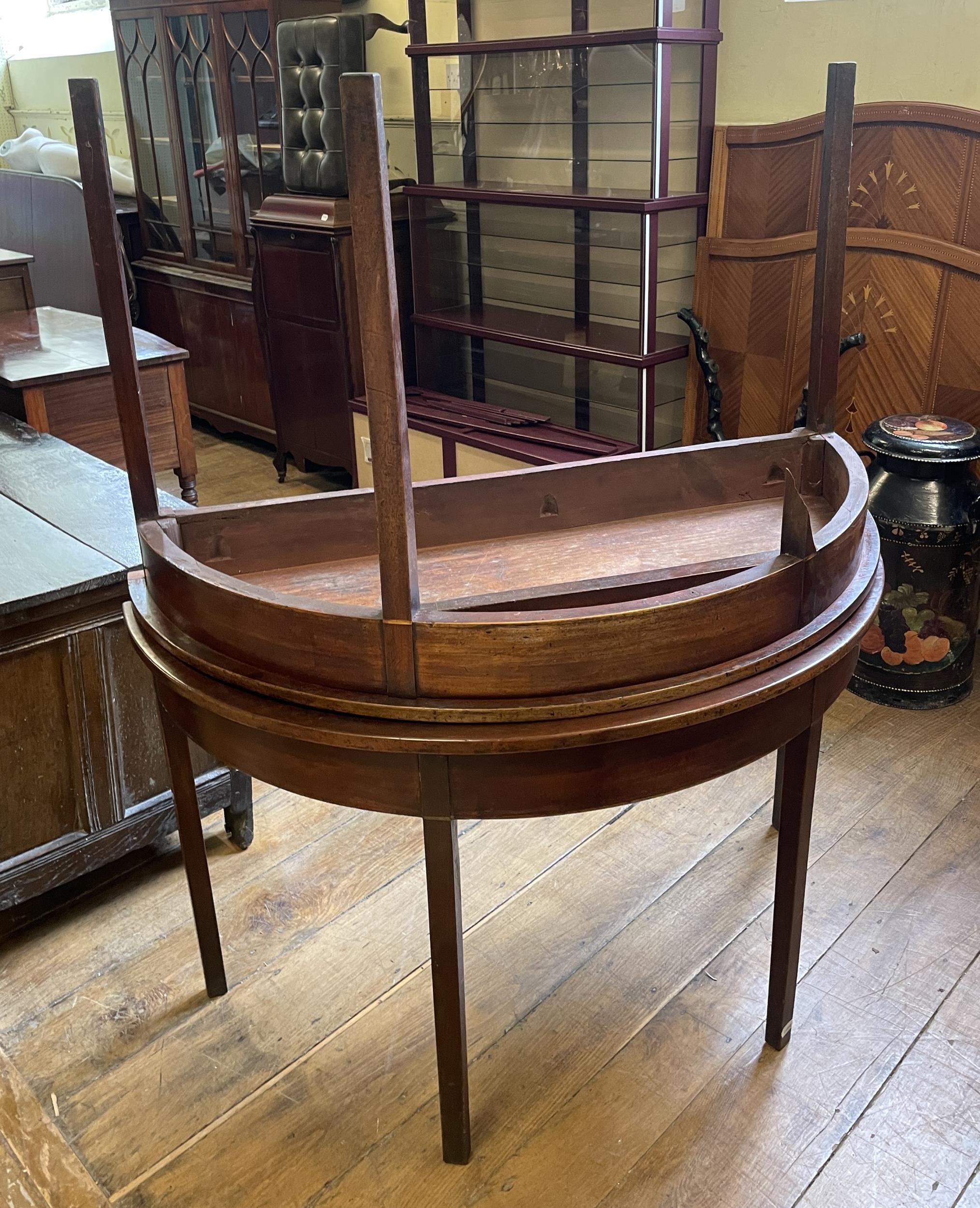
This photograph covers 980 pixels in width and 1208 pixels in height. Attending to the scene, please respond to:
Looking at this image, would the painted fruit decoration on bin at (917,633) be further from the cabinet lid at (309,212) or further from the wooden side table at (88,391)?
the cabinet lid at (309,212)

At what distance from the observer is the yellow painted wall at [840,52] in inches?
98.0

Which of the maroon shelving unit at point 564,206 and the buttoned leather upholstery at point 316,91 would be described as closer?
the maroon shelving unit at point 564,206

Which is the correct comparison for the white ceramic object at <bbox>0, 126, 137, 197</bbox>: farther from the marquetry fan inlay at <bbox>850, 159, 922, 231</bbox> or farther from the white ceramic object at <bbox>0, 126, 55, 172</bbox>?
the marquetry fan inlay at <bbox>850, 159, 922, 231</bbox>

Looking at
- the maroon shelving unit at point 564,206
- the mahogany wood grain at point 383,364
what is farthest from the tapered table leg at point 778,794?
the maroon shelving unit at point 564,206

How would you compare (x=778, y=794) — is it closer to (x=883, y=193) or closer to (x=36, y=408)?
(x=883, y=193)

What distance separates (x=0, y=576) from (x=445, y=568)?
788 mm

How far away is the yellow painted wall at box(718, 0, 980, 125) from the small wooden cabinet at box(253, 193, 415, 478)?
1.28 m

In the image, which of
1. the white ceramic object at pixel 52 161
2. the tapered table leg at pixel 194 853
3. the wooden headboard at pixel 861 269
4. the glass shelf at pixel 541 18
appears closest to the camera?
the tapered table leg at pixel 194 853

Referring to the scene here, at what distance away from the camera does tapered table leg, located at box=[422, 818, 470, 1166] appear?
121 cm

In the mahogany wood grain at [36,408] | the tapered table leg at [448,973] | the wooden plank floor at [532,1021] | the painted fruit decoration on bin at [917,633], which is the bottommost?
the wooden plank floor at [532,1021]

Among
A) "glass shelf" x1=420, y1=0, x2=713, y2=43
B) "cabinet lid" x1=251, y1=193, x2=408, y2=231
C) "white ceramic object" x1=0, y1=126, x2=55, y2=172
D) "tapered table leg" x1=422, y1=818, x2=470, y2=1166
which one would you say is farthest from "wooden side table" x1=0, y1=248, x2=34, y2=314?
"tapered table leg" x1=422, y1=818, x2=470, y2=1166

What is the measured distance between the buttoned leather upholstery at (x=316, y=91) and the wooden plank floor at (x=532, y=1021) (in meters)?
2.43

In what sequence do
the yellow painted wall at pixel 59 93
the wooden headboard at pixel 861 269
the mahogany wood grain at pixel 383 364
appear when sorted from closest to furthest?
the mahogany wood grain at pixel 383 364
the wooden headboard at pixel 861 269
the yellow painted wall at pixel 59 93

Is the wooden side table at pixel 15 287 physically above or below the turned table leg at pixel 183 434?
above
